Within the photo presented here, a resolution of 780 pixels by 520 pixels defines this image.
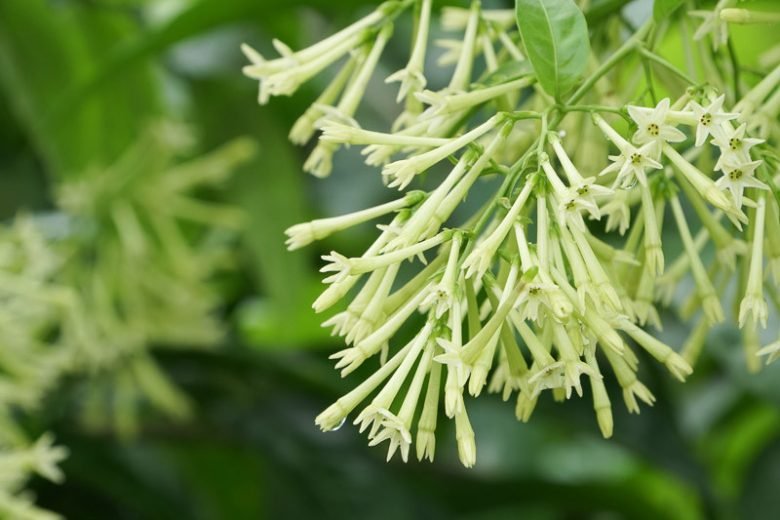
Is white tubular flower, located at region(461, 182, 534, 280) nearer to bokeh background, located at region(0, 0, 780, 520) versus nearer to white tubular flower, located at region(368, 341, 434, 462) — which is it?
white tubular flower, located at region(368, 341, 434, 462)

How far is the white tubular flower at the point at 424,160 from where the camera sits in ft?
1.17

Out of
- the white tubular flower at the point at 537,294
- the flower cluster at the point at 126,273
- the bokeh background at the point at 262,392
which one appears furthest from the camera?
the bokeh background at the point at 262,392

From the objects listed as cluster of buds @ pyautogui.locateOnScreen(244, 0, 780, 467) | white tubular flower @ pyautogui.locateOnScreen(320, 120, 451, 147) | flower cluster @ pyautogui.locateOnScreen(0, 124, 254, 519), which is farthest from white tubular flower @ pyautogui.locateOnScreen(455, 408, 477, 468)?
flower cluster @ pyautogui.locateOnScreen(0, 124, 254, 519)

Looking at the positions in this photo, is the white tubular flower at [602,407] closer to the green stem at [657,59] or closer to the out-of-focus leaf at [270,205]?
the green stem at [657,59]

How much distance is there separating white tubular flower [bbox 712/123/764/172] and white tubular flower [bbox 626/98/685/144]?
0.01 meters

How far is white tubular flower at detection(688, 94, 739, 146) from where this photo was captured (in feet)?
1.11

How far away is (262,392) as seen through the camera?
111cm

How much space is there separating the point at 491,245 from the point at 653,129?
0.21 ft

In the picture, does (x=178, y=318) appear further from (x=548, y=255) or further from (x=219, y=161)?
(x=548, y=255)

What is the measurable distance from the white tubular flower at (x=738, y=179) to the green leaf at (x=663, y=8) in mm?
81

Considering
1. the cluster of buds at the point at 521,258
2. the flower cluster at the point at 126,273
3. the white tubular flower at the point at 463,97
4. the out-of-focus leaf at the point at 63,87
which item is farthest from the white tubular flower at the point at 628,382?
the out-of-focus leaf at the point at 63,87

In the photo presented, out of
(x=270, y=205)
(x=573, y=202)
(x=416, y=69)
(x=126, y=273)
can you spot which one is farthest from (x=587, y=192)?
(x=270, y=205)

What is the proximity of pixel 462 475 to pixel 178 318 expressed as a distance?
1.20 ft

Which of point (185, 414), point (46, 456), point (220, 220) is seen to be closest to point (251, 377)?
point (185, 414)
